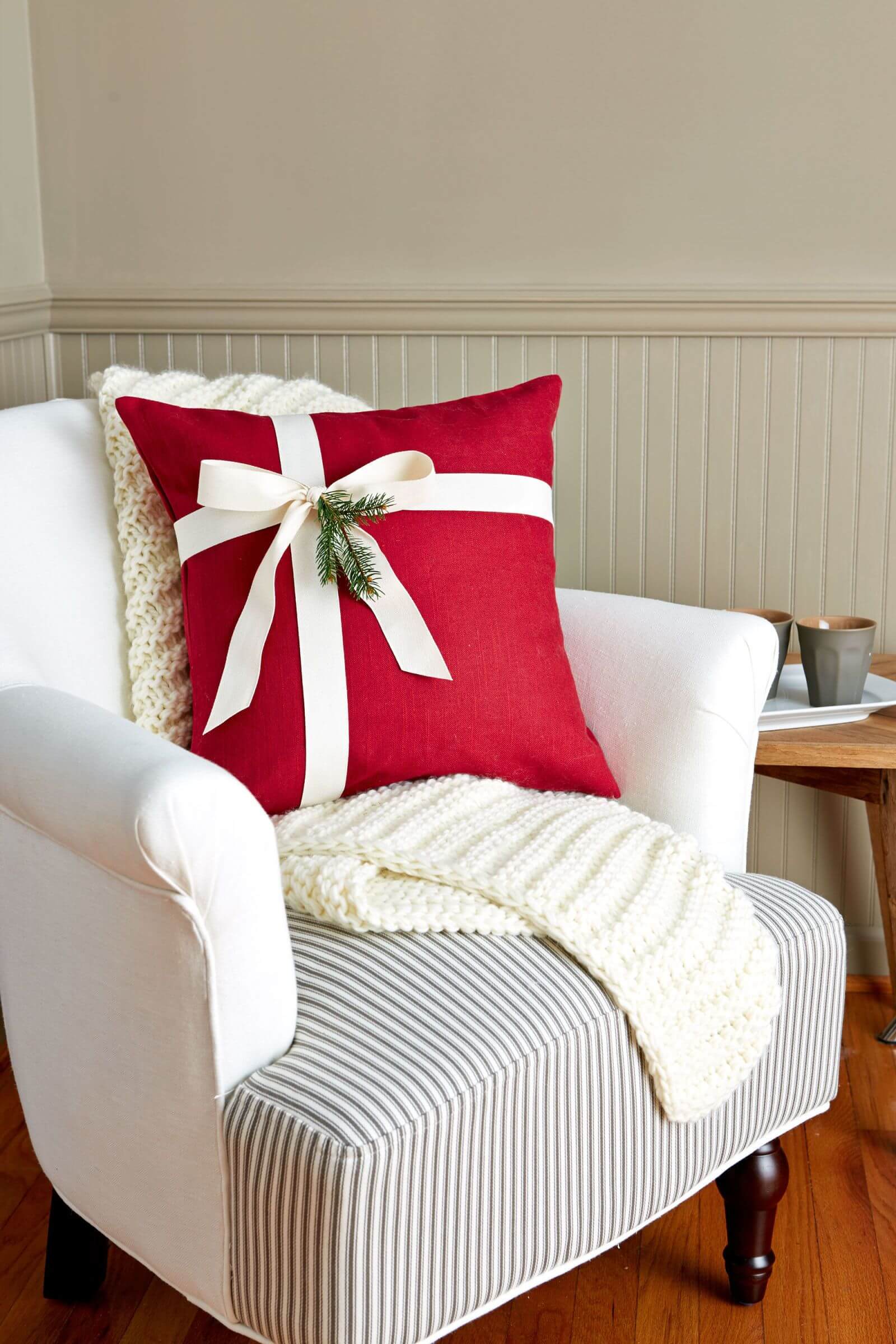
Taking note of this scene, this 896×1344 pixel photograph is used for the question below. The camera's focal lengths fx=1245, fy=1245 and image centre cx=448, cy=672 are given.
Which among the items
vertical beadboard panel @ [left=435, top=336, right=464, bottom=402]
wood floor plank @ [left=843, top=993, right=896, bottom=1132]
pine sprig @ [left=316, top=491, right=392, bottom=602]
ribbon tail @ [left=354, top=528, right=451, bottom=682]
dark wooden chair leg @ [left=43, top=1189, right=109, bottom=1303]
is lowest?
wood floor plank @ [left=843, top=993, right=896, bottom=1132]

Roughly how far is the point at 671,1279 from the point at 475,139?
4.57 ft

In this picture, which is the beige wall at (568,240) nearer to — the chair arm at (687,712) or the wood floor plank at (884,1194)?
the wood floor plank at (884,1194)

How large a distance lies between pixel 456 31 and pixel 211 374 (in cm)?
57

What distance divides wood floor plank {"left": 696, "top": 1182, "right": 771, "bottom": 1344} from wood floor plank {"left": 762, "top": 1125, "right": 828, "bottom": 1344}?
2 cm

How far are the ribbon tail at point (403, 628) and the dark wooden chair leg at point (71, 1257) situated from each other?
580 millimetres

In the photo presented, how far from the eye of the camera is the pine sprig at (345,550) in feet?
3.67

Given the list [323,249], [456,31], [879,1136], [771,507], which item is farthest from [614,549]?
[879,1136]

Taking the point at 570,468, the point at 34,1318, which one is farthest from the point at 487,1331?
the point at 570,468

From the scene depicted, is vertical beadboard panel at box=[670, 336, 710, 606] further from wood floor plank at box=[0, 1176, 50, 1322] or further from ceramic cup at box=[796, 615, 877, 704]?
wood floor plank at box=[0, 1176, 50, 1322]

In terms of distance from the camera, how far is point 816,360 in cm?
171

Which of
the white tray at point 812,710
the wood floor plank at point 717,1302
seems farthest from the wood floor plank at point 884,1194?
the white tray at point 812,710

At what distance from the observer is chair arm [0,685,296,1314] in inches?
31.0

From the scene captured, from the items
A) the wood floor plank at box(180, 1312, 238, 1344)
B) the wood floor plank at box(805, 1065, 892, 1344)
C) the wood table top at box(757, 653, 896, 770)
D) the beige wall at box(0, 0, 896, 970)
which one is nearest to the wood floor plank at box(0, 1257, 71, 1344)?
the wood floor plank at box(180, 1312, 238, 1344)

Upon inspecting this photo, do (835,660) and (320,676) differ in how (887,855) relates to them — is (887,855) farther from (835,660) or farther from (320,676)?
(320,676)
